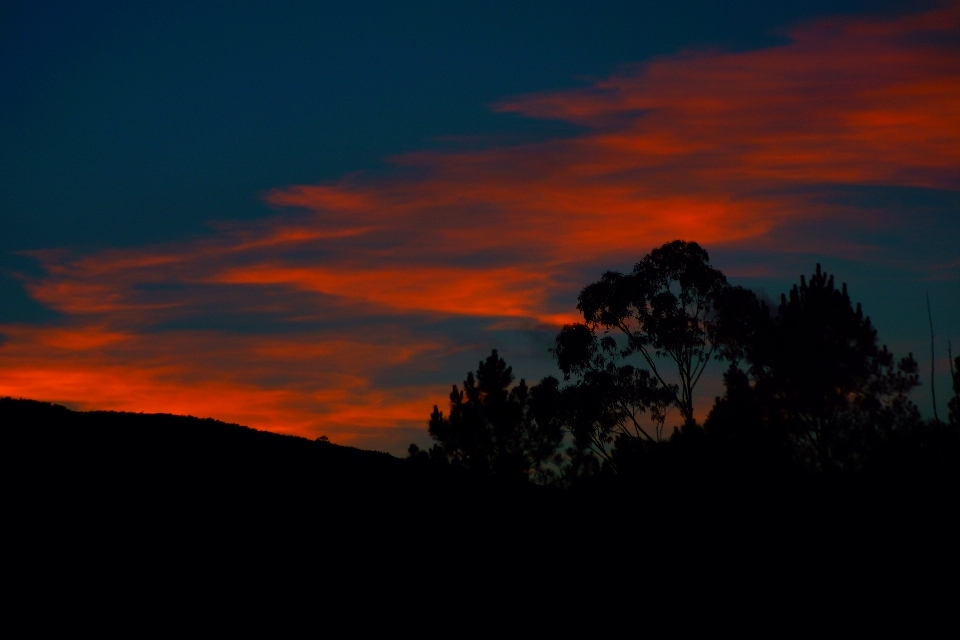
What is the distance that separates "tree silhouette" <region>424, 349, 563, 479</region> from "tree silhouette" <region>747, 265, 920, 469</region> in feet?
49.7

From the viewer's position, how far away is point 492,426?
237ft

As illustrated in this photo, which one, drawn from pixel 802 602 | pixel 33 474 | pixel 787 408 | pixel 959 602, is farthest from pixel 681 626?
pixel 787 408

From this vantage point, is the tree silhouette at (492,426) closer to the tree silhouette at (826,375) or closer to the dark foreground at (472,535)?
the tree silhouette at (826,375)

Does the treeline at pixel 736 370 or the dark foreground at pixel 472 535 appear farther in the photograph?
the treeline at pixel 736 370

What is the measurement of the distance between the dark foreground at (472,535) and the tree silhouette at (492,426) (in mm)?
28672

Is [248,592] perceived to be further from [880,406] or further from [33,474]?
[880,406]

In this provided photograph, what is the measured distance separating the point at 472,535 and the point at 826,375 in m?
34.6

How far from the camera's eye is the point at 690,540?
3156 centimetres

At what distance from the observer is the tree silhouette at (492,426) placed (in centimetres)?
6856

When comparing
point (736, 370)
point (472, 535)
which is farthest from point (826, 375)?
point (472, 535)

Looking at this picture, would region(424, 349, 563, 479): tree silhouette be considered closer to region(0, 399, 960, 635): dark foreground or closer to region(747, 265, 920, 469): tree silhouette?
region(747, 265, 920, 469): tree silhouette

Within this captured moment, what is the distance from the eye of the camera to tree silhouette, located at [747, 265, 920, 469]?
192ft

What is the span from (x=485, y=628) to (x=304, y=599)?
5.49 metres

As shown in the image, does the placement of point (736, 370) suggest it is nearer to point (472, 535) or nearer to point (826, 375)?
point (826, 375)
